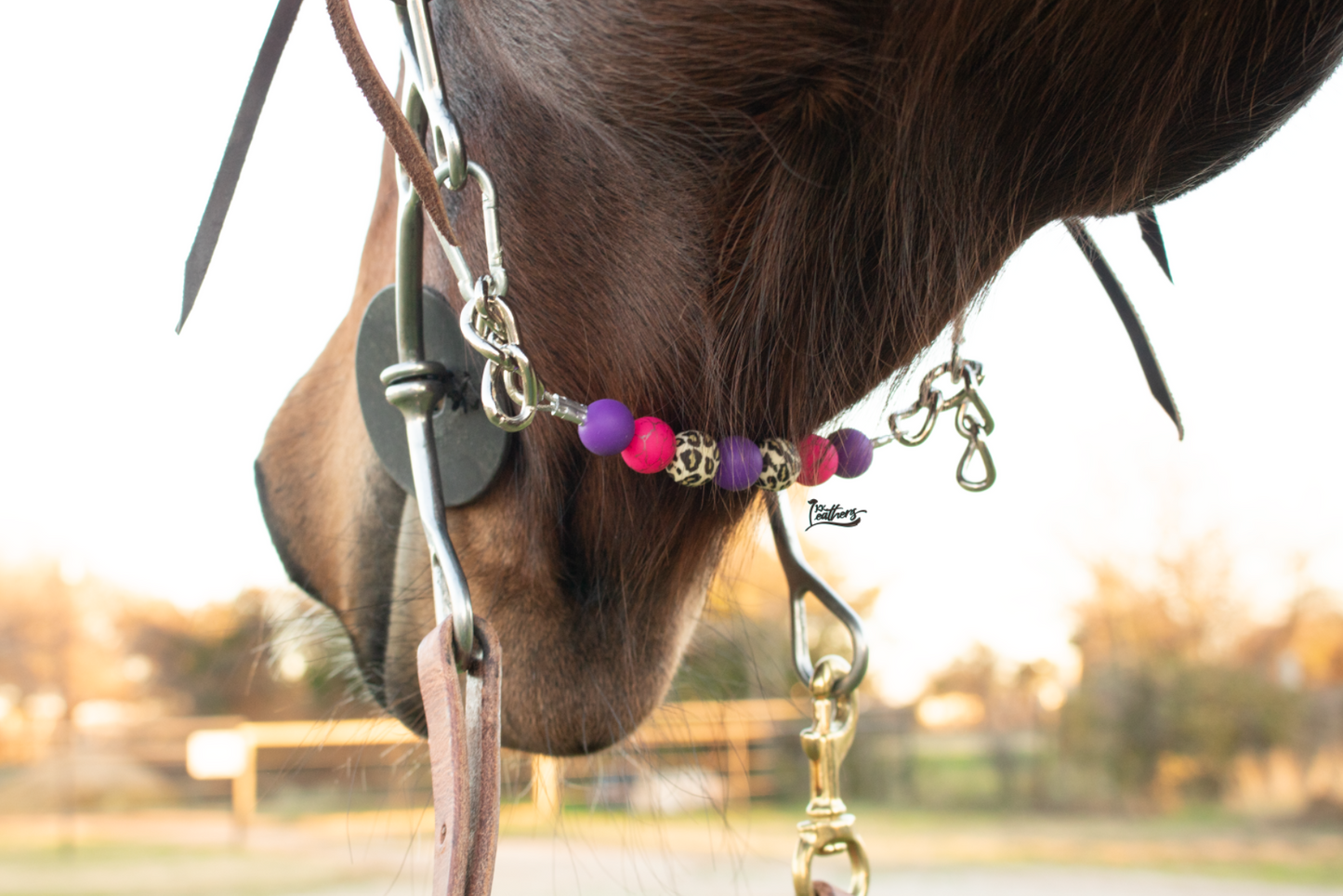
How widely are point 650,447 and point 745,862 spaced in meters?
3.98

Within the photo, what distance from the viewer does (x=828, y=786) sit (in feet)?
2.01

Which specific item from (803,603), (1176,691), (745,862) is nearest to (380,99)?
(803,603)

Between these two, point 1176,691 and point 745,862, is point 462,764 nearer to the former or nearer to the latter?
point 745,862

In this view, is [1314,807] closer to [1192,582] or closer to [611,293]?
[1192,582]

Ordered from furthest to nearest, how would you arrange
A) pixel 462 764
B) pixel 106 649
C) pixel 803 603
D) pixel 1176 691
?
pixel 106 649 → pixel 1176 691 → pixel 803 603 → pixel 462 764

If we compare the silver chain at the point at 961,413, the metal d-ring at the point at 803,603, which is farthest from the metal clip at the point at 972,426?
the metal d-ring at the point at 803,603

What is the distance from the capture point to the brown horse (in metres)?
0.39

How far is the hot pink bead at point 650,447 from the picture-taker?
0.48 meters

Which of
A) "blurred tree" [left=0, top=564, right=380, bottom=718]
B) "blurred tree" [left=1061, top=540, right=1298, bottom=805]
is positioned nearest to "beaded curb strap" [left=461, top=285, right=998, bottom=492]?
"blurred tree" [left=1061, top=540, right=1298, bottom=805]

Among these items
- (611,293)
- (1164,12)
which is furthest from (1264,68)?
(611,293)

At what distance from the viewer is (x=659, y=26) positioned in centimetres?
40

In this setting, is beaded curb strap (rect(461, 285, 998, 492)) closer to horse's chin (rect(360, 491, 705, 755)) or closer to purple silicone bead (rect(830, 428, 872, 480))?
purple silicone bead (rect(830, 428, 872, 480))

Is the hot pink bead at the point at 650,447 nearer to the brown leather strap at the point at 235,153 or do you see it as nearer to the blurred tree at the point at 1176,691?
the brown leather strap at the point at 235,153

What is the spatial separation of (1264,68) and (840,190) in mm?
179
